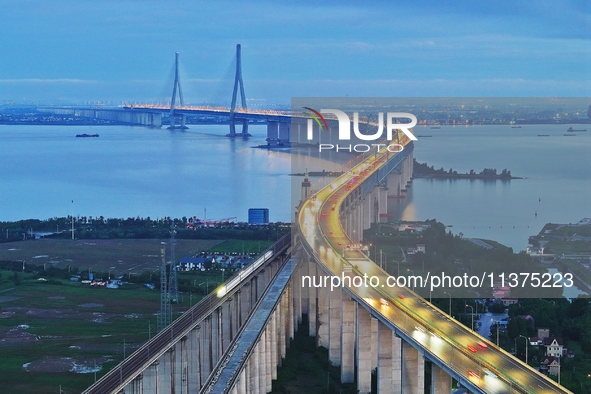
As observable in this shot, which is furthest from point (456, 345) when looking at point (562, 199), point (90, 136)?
point (90, 136)

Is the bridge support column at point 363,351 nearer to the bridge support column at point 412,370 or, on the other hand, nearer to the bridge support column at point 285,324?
the bridge support column at point 285,324

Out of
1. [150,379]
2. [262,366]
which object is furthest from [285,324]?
[150,379]

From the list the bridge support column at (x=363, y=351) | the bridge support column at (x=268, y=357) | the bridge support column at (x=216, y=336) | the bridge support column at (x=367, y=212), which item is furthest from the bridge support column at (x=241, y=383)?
the bridge support column at (x=367, y=212)

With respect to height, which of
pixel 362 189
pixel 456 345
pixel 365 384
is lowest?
pixel 365 384

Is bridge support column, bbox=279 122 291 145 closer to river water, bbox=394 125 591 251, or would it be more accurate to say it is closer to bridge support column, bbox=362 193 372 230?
river water, bbox=394 125 591 251

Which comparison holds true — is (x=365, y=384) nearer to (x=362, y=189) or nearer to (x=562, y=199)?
(x=362, y=189)

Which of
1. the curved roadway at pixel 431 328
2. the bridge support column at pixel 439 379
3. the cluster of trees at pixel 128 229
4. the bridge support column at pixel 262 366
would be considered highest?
the cluster of trees at pixel 128 229

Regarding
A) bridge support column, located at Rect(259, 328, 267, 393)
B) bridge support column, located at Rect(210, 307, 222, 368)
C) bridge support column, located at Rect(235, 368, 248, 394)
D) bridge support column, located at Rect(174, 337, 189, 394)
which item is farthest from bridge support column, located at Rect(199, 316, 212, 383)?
bridge support column, located at Rect(235, 368, 248, 394)
